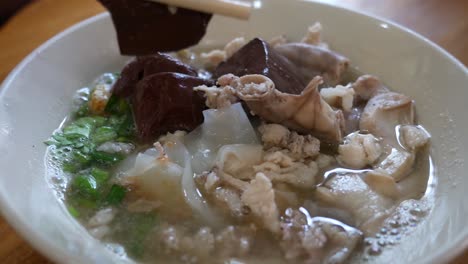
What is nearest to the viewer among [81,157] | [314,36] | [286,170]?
[286,170]

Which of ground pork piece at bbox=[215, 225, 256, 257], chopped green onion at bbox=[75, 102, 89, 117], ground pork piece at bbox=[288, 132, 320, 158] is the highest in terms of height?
ground pork piece at bbox=[288, 132, 320, 158]

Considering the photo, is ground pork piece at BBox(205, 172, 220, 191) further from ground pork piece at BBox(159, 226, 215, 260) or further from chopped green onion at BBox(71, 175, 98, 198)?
chopped green onion at BBox(71, 175, 98, 198)

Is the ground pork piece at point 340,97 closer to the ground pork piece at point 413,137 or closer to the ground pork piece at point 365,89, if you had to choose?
→ the ground pork piece at point 365,89

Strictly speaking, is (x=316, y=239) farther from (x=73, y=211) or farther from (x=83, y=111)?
(x=83, y=111)

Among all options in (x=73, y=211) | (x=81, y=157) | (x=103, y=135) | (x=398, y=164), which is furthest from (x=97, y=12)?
(x=398, y=164)

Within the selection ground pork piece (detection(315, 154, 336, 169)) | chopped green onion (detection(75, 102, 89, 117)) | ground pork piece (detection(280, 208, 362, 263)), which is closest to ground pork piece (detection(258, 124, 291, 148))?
ground pork piece (detection(315, 154, 336, 169))

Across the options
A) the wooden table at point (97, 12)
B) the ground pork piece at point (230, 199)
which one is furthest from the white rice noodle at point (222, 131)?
the wooden table at point (97, 12)
